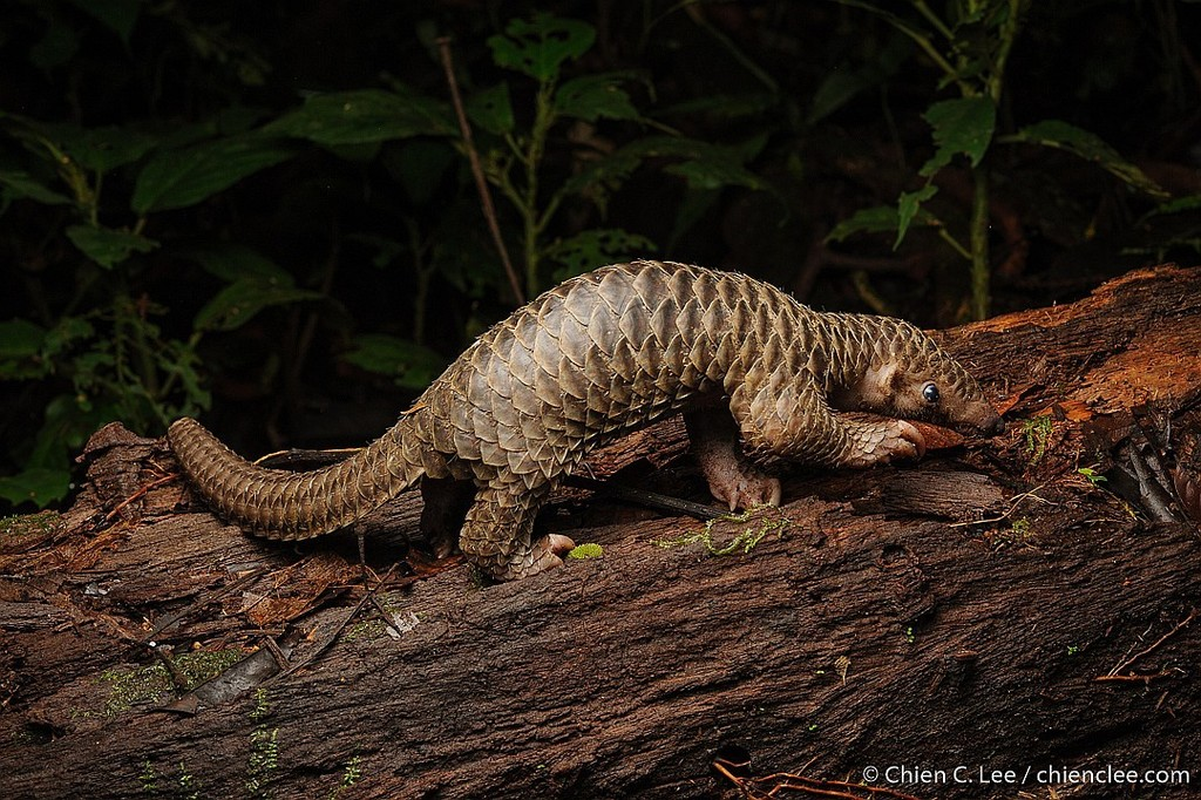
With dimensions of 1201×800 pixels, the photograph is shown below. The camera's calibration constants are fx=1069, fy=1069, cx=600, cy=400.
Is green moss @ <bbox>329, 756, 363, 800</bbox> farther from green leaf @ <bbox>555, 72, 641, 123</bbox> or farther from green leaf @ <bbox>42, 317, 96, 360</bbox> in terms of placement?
green leaf @ <bbox>555, 72, 641, 123</bbox>

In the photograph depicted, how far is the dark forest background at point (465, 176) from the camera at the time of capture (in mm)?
5723

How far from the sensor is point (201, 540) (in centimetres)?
396

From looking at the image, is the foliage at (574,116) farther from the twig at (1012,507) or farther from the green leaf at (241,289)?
the twig at (1012,507)

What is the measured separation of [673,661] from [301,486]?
1389 mm

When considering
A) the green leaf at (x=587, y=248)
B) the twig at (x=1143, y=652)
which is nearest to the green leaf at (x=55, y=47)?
the green leaf at (x=587, y=248)

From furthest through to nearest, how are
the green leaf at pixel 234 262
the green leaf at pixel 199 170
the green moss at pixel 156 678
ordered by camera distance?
the green leaf at pixel 234 262, the green leaf at pixel 199 170, the green moss at pixel 156 678

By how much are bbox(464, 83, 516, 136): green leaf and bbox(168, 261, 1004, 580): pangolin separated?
2585mm

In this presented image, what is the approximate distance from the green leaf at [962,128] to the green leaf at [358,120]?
2526mm

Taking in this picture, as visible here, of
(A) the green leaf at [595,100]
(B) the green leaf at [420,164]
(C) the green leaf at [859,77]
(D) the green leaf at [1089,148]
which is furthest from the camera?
(C) the green leaf at [859,77]

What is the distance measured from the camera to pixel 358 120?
215 inches

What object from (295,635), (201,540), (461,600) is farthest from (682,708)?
(201,540)

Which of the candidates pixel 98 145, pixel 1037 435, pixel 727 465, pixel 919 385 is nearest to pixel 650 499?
pixel 727 465

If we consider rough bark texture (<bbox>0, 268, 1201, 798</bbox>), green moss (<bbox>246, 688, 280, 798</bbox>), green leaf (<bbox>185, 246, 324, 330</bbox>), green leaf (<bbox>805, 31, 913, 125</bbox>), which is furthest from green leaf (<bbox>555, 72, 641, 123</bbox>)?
green moss (<bbox>246, 688, 280, 798</bbox>)

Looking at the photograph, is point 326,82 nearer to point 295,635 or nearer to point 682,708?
point 295,635
